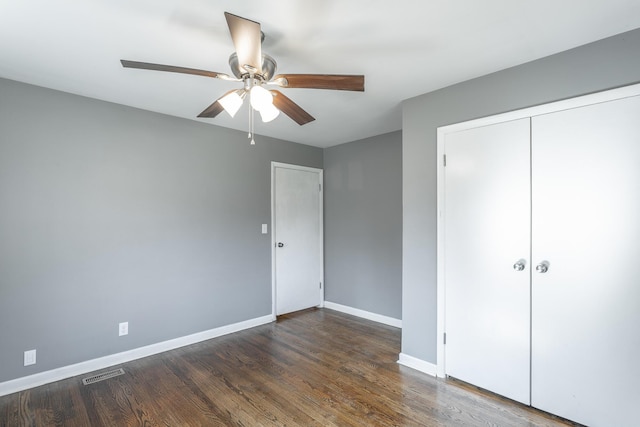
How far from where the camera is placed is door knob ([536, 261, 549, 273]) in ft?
6.70

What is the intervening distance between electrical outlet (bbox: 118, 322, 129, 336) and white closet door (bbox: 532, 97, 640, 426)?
3.30 metres

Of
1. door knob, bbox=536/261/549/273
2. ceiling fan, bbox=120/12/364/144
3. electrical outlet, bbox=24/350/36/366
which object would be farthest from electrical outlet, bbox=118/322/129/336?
door knob, bbox=536/261/549/273

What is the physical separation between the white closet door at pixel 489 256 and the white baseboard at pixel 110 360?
7.71 ft

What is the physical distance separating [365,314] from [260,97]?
323cm

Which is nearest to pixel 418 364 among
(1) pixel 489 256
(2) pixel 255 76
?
(1) pixel 489 256

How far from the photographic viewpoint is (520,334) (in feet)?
7.03

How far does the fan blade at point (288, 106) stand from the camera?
6.18 feet

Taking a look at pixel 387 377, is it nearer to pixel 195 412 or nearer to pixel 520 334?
pixel 520 334

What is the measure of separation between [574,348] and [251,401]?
2171 mm

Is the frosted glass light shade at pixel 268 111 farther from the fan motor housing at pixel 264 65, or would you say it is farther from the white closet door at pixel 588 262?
the white closet door at pixel 588 262

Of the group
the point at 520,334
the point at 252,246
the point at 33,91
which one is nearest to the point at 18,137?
the point at 33,91

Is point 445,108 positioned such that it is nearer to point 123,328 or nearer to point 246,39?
point 246,39

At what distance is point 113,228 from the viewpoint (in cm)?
278

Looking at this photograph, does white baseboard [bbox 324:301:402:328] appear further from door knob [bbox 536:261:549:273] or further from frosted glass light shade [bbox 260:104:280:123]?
frosted glass light shade [bbox 260:104:280:123]
